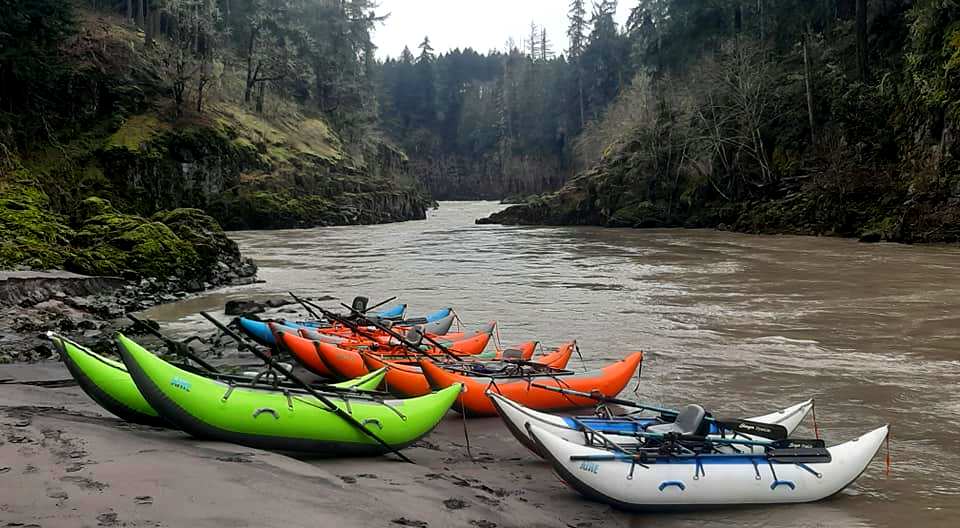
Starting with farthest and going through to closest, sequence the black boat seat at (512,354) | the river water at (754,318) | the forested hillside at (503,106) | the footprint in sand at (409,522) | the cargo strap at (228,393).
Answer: the forested hillside at (503,106)
the black boat seat at (512,354)
the river water at (754,318)
the cargo strap at (228,393)
the footprint in sand at (409,522)

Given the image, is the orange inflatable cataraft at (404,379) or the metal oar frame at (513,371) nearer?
the metal oar frame at (513,371)

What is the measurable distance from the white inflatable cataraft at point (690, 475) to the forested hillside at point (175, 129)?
11618 mm

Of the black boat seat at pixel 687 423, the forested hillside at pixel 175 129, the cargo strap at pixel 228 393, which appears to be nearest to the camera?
the cargo strap at pixel 228 393

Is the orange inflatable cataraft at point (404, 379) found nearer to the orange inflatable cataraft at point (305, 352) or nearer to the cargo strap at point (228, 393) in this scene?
the orange inflatable cataraft at point (305, 352)

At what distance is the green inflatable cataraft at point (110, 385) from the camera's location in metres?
4.91

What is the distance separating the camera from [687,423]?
15.6ft

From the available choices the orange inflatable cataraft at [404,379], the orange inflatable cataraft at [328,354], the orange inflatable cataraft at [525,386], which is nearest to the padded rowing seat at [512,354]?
the orange inflatable cataraft at [525,386]

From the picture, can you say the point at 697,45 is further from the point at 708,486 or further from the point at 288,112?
the point at 708,486

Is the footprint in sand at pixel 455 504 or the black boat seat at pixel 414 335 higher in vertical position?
the black boat seat at pixel 414 335

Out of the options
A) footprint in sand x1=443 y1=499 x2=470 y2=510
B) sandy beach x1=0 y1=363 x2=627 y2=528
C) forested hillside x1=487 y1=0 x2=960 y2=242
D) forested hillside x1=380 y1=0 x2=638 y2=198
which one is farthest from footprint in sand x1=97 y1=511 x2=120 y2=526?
forested hillside x1=380 y1=0 x2=638 y2=198

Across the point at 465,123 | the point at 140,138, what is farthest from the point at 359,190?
the point at 465,123

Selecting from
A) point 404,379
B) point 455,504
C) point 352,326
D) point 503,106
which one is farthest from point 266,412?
point 503,106

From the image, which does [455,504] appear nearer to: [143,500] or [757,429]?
[143,500]

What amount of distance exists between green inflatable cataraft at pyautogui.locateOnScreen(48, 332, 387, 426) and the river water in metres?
3.51
